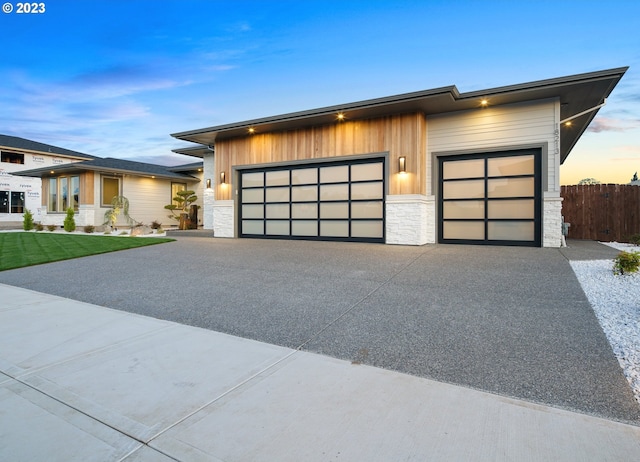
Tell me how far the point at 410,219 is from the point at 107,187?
16977 mm

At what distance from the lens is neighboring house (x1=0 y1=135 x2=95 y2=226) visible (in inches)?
1008

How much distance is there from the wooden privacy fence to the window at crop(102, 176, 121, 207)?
21.3 meters

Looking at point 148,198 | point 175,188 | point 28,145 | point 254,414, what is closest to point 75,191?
point 148,198

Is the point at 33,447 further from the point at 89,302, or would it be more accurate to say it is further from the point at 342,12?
the point at 342,12

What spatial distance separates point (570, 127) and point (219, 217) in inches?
493

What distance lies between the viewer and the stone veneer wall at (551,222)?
898cm

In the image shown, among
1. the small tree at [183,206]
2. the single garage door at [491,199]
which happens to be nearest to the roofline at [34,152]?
the small tree at [183,206]

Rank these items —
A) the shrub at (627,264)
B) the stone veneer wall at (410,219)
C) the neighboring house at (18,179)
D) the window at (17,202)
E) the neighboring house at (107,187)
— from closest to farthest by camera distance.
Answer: the shrub at (627,264)
the stone veneer wall at (410,219)
the neighboring house at (107,187)
the neighboring house at (18,179)
the window at (17,202)

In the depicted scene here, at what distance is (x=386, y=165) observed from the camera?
1041 cm

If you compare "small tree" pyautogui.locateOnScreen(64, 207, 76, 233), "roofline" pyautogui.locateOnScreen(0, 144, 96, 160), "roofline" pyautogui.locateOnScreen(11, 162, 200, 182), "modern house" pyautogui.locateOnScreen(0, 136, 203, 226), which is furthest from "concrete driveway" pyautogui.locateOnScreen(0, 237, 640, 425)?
"roofline" pyautogui.locateOnScreen(0, 144, 96, 160)

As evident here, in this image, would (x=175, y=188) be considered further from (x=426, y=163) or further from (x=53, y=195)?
(x=426, y=163)

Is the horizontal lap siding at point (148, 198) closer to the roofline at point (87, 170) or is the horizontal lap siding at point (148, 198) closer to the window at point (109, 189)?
the window at point (109, 189)

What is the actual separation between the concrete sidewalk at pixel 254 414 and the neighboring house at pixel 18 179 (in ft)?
94.2

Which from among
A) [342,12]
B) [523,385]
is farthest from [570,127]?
[523,385]
